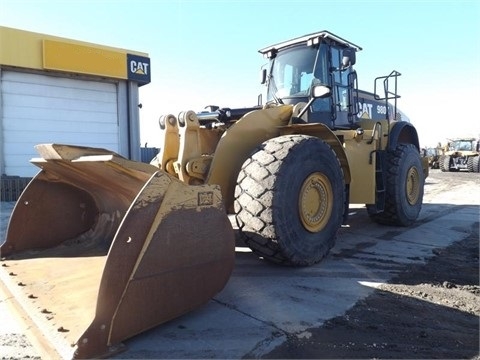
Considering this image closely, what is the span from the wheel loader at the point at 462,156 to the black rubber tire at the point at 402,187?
22454mm

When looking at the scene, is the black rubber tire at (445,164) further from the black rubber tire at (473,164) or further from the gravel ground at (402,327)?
the gravel ground at (402,327)

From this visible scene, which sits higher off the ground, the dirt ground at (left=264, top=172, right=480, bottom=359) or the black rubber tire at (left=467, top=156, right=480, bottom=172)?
the black rubber tire at (left=467, top=156, right=480, bottom=172)

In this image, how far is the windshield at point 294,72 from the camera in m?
5.64

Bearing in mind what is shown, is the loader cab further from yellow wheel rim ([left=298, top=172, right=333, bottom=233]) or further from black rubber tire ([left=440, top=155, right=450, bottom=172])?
black rubber tire ([left=440, top=155, right=450, bottom=172])

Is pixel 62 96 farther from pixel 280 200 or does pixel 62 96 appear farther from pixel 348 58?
pixel 280 200

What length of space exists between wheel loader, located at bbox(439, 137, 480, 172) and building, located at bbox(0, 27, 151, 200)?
21.0 m

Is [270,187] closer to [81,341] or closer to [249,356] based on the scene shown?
[249,356]

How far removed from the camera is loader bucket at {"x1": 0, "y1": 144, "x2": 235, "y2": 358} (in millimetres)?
2480

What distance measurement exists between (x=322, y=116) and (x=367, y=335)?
11.2 ft

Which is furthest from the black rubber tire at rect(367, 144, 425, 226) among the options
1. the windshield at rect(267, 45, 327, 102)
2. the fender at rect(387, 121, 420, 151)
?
the windshield at rect(267, 45, 327, 102)

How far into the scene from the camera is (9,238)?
4066mm

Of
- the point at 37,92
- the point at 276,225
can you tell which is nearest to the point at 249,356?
the point at 276,225

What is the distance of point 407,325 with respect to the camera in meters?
3.04

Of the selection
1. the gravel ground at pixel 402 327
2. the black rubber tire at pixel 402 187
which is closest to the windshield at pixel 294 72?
the black rubber tire at pixel 402 187
